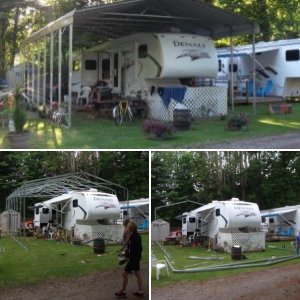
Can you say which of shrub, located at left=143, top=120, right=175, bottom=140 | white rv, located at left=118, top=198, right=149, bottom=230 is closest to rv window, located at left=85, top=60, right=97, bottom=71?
shrub, located at left=143, top=120, right=175, bottom=140

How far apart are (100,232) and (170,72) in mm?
6705

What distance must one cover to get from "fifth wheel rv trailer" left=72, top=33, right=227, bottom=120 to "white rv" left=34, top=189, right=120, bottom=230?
14.6 ft

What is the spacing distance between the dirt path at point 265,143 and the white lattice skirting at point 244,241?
2.00 meters

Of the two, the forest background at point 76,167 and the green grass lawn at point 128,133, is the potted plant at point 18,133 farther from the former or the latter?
the forest background at point 76,167

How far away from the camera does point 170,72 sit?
39.7 feet

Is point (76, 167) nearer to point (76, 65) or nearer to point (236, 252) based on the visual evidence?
point (236, 252)

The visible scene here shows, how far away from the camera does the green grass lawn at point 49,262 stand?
5.62 meters

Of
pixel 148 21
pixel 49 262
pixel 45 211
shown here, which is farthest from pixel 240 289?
pixel 148 21

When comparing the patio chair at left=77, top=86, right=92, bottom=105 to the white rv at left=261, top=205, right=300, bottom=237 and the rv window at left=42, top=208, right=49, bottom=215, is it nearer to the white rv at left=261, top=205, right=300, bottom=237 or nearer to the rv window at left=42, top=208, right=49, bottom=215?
the rv window at left=42, top=208, right=49, bottom=215

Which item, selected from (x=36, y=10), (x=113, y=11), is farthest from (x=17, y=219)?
(x=36, y=10)

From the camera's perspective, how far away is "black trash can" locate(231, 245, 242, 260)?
5852 millimetres

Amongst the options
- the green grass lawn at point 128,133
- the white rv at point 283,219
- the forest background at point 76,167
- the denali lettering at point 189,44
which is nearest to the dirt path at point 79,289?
the forest background at point 76,167

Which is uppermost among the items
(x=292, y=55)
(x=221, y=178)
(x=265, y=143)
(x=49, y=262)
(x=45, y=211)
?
(x=292, y=55)

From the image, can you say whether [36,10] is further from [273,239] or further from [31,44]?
[273,239]
